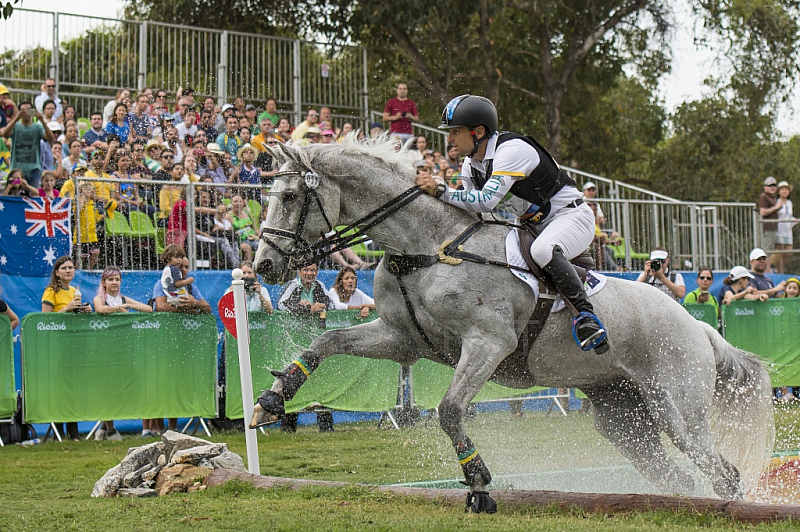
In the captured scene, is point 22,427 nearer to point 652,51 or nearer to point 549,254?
point 549,254

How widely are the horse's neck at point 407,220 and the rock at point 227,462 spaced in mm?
2555

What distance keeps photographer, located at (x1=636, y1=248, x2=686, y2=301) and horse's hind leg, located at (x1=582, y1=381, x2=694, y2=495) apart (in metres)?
5.17

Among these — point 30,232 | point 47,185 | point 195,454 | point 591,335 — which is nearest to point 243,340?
point 195,454

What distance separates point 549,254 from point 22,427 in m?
8.19

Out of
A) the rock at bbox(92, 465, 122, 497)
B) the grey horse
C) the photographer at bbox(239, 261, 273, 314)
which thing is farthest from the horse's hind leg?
the photographer at bbox(239, 261, 273, 314)

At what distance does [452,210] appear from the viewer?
757 cm

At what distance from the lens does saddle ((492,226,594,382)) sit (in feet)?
24.5

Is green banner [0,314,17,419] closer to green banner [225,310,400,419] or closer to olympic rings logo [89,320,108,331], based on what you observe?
olympic rings logo [89,320,108,331]

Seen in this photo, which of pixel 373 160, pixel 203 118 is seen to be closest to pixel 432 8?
pixel 203 118

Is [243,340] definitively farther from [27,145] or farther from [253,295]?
[27,145]

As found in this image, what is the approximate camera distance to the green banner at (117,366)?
1231 cm

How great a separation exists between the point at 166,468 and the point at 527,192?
3918 millimetres

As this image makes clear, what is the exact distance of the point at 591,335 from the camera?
7.23 m

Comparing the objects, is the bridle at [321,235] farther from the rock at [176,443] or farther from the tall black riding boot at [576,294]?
the rock at [176,443]
